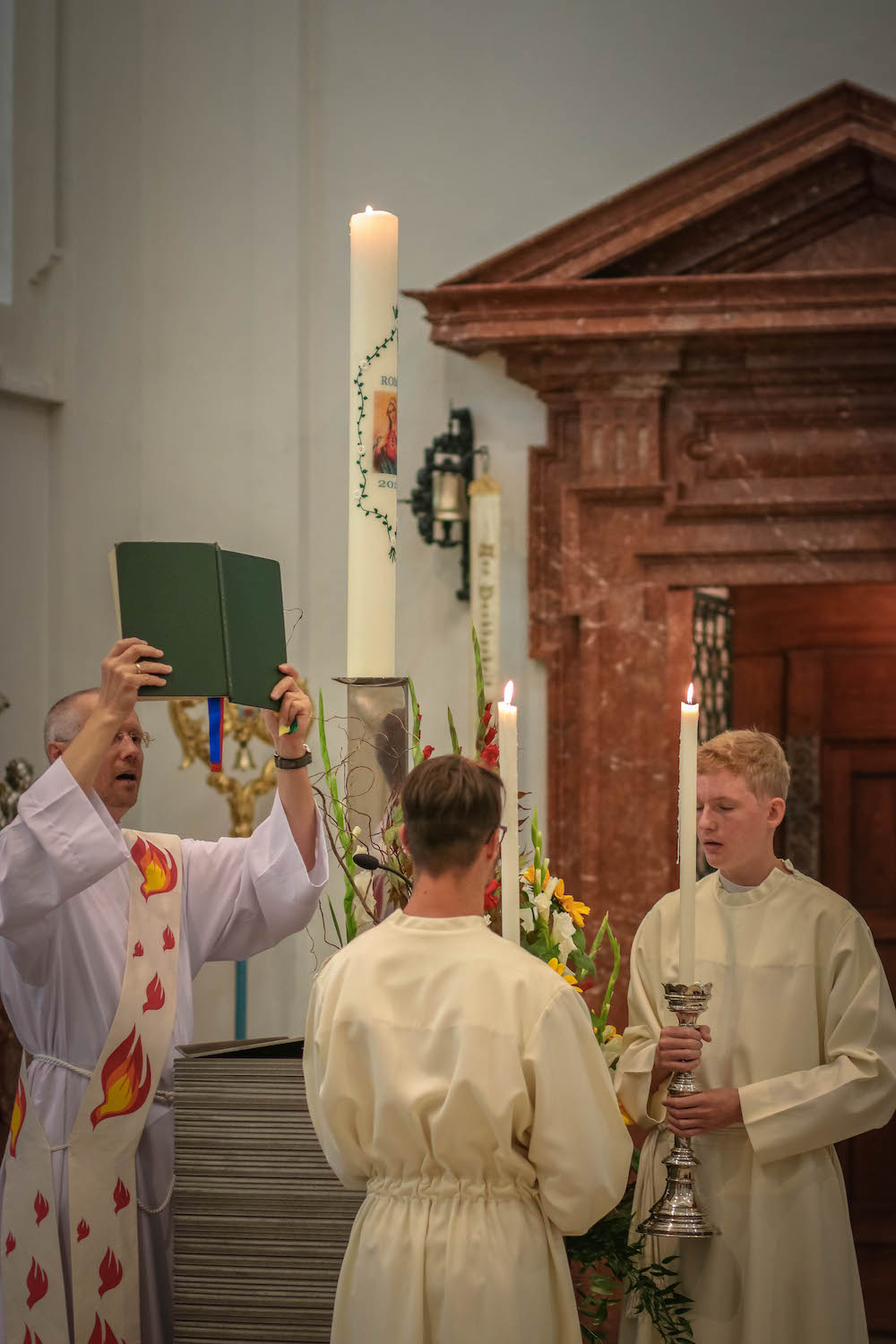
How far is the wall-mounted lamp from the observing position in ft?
15.8

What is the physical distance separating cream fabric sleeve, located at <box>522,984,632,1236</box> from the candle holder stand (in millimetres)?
429

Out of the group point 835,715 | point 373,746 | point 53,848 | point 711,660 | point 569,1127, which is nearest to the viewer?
point 569,1127

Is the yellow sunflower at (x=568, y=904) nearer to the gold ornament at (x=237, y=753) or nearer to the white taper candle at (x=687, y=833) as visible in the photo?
the white taper candle at (x=687, y=833)

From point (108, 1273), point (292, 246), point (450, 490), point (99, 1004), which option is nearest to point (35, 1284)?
point (108, 1273)

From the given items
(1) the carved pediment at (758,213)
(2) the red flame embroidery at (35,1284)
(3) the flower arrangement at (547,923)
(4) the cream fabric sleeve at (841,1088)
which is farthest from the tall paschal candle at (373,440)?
(1) the carved pediment at (758,213)

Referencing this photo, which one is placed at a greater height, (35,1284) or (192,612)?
(192,612)

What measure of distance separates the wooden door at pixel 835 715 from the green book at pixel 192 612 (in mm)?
3867

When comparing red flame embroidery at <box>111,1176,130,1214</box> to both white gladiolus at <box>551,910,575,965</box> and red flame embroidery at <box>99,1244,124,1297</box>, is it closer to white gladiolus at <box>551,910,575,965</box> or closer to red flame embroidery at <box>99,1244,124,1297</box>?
red flame embroidery at <box>99,1244,124,1297</box>

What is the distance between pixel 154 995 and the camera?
111 inches

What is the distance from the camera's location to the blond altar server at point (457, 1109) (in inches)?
77.8

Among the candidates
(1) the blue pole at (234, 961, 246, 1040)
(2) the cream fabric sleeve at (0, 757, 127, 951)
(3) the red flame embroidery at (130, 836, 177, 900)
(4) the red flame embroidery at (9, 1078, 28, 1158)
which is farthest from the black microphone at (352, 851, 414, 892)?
(1) the blue pole at (234, 961, 246, 1040)

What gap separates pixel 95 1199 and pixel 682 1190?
3.44ft

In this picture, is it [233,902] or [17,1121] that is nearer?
[17,1121]

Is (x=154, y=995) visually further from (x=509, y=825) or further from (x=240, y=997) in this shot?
(x=240, y=997)
